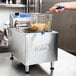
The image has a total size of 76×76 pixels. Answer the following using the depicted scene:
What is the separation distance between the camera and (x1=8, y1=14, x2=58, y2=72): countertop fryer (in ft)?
2.61

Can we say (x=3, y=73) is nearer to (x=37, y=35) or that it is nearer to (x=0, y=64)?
(x=0, y=64)

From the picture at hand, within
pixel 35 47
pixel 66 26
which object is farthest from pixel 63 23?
pixel 35 47

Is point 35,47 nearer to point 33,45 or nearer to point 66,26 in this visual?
point 33,45

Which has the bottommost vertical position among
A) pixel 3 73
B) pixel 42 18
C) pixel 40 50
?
pixel 3 73

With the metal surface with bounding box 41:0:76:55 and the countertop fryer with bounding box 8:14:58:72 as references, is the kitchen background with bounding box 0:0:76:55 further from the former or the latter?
the countertop fryer with bounding box 8:14:58:72

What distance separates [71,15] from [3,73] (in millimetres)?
1599

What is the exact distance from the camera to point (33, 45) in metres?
0.81

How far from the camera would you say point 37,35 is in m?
0.81

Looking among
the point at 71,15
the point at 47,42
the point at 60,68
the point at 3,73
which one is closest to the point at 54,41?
the point at 47,42

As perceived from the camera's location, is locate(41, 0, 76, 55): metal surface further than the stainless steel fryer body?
Yes

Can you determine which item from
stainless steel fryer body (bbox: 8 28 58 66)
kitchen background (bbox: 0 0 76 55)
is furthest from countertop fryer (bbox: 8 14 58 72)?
kitchen background (bbox: 0 0 76 55)

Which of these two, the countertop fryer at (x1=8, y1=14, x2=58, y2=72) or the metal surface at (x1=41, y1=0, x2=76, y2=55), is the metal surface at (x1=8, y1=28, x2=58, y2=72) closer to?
the countertop fryer at (x1=8, y1=14, x2=58, y2=72)

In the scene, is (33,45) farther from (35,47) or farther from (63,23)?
(63,23)

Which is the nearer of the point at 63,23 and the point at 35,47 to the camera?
the point at 35,47
